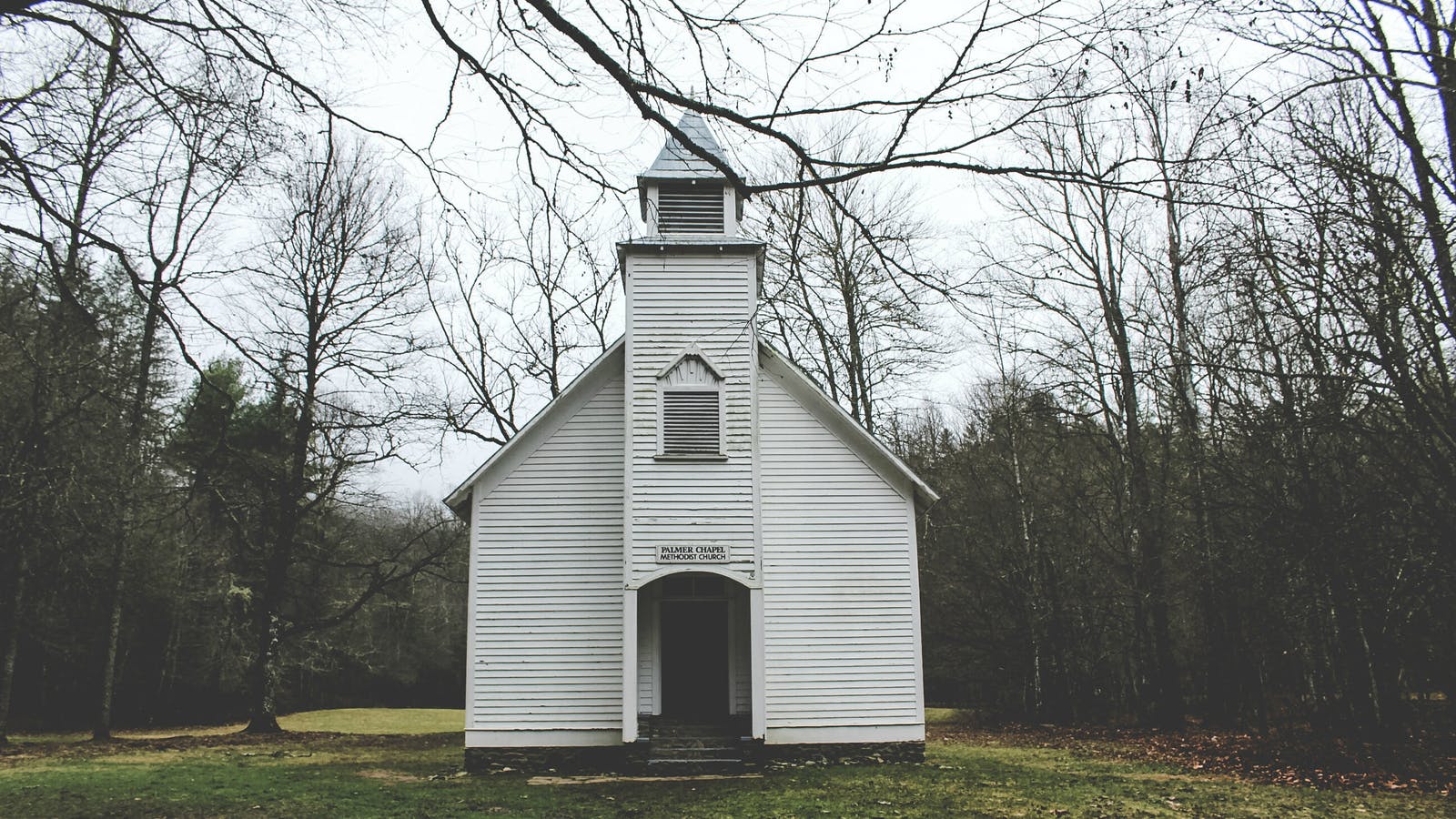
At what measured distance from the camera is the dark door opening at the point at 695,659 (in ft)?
52.7

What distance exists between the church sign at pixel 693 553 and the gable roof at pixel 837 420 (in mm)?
3139

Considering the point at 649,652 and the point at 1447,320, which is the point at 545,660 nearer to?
the point at 649,652

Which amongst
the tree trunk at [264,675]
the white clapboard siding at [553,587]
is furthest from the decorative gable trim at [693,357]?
the tree trunk at [264,675]

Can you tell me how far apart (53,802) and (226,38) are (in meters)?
10.8

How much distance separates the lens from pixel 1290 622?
1719cm

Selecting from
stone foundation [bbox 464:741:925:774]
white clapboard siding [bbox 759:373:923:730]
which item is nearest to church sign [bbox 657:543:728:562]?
white clapboard siding [bbox 759:373:923:730]

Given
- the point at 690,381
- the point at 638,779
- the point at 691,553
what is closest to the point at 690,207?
the point at 690,381

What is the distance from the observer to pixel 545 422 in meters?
16.4

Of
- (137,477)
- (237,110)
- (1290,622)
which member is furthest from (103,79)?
(1290,622)

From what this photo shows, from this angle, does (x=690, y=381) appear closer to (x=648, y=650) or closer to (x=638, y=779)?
(x=648, y=650)

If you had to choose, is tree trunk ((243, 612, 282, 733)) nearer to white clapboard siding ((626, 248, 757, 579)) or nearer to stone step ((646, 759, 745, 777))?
stone step ((646, 759, 745, 777))

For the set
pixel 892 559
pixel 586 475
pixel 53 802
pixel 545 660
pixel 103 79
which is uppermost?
pixel 103 79

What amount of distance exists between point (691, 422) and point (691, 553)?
2178 millimetres

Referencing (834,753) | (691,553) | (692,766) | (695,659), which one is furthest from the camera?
(695,659)
